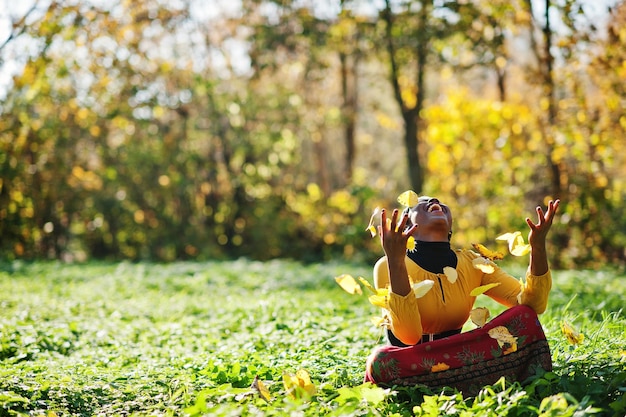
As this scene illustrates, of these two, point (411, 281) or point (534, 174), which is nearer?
point (411, 281)

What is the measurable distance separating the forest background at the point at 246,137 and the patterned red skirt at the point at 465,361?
876 centimetres

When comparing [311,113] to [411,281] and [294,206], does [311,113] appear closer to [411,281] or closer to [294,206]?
[294,206]

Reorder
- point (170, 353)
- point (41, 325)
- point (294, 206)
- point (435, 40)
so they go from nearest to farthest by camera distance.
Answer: point (170, 353) → point (41, 325) → point (435, 40) → point (294, 206)

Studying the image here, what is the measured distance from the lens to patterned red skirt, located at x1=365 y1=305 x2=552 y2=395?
3613 millimetres

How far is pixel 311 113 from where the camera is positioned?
59.8 ft

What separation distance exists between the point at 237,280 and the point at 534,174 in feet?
19.6

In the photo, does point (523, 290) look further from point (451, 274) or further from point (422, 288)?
point (422, 288)

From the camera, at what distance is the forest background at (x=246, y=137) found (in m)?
13.0

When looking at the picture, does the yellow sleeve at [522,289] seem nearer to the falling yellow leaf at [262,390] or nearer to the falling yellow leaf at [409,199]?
the falling yellow leaf at [409,199]

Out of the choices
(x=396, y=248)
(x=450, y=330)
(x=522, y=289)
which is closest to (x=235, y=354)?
(x=450, y=330)

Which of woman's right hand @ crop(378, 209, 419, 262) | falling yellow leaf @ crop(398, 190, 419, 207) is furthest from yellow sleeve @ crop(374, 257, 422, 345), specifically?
falling yellow leaf @ crop(398, 190, 419, 207)

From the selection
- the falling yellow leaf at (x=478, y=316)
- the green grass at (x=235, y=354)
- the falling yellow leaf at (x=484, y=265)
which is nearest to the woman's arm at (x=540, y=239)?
the falling yellow leaf at (x=484, y=265)

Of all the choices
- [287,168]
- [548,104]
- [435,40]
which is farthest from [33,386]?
[287,168]

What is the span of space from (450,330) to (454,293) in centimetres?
25
